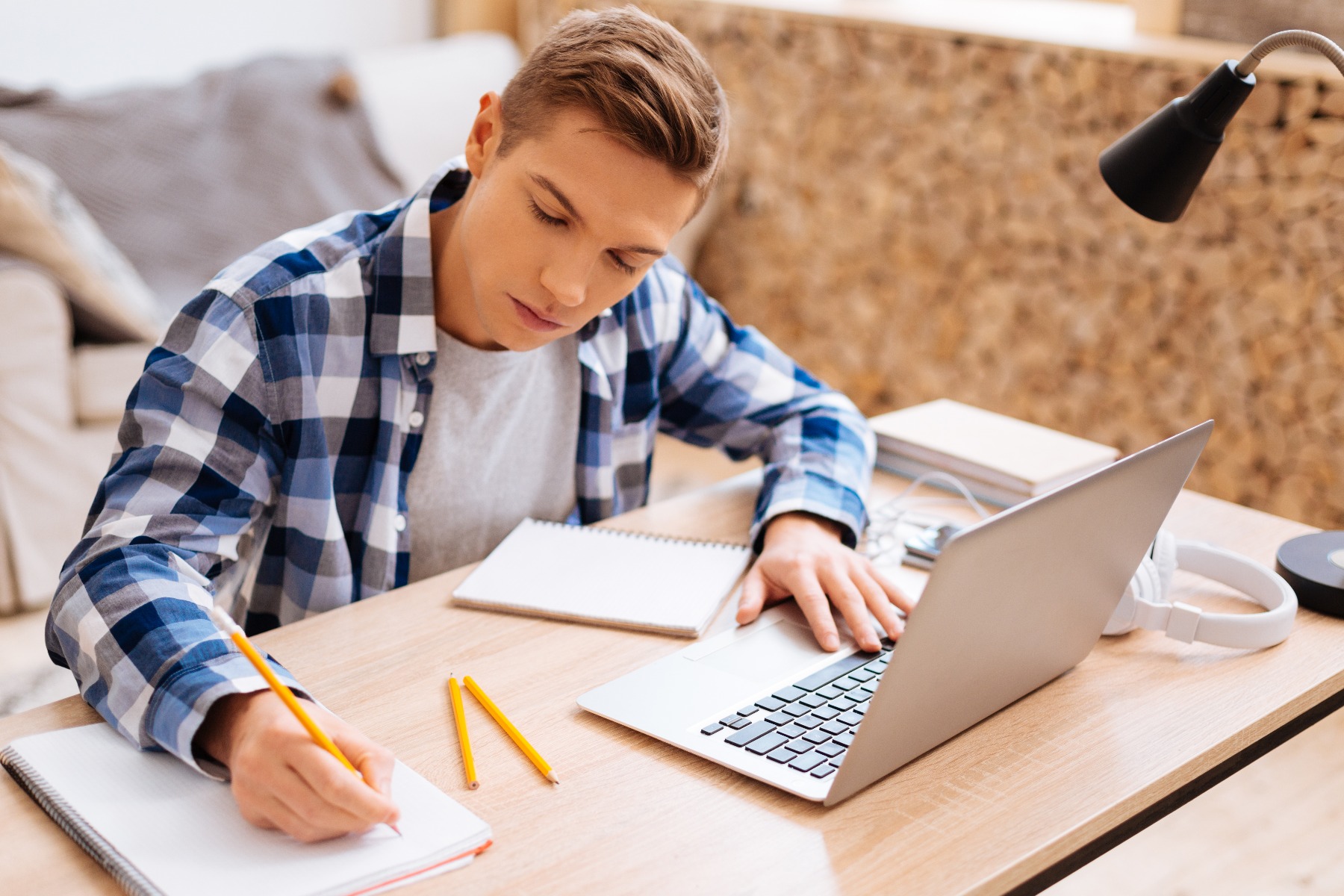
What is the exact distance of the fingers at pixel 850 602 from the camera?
0.92 meters

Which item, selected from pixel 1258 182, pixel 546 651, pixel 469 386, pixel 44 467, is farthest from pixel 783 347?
pixel 546 651

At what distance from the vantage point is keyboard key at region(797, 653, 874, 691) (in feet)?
2.82

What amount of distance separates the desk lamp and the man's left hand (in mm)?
350

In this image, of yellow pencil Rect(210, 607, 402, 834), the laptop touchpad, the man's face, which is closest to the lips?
the man's face

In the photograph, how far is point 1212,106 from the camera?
1007mm

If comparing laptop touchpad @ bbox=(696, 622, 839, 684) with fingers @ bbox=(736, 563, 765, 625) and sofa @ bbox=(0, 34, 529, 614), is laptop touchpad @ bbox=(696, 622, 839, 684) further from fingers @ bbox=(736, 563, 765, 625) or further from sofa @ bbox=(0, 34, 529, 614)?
sofa @ bbox=(0, 34, 529, 614)

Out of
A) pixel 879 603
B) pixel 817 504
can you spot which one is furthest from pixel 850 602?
pixel 817 504

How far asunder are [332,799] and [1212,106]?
0.86 metres

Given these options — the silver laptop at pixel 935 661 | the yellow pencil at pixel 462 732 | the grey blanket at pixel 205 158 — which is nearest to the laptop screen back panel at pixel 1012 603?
the silver laptop at pixel 935 661

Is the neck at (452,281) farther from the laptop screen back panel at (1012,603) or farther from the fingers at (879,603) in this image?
the laptop screen back panel at (1012,603)

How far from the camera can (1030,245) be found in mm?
2504

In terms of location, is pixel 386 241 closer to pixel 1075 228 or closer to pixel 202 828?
pixel 202 828

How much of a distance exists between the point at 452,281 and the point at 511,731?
1.56 ft

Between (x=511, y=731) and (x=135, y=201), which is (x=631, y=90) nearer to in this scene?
(x=511, y=731)
